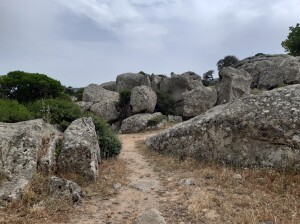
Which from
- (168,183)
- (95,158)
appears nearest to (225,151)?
(168,183)

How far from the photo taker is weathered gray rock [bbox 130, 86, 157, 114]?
28.5 metres

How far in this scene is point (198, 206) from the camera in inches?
354

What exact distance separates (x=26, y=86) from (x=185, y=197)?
1728cm

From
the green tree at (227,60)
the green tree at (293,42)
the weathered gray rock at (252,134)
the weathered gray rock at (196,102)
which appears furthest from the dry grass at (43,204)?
the green tree at (227,60)

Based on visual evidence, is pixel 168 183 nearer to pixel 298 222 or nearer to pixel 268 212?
pixel 268 212

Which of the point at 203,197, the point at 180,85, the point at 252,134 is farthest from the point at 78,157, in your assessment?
the point at 180,85

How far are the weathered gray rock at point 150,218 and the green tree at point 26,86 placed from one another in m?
17.1

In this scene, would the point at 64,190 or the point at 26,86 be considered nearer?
the point at 64,190

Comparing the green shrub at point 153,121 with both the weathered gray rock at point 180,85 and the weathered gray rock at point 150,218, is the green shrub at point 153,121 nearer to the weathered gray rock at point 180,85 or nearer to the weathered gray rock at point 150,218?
the weathered gray rock at point 180,85

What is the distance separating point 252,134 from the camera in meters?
12.5

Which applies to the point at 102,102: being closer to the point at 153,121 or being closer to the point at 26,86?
the point at 153,121

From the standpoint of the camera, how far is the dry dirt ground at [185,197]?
27.4 ft

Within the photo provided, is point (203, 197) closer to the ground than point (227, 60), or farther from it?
closer to the ground

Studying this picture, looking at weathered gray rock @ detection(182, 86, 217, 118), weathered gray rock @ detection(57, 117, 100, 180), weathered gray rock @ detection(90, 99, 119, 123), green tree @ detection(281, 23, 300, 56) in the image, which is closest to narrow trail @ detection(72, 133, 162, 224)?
weathered gray rock @ detection(57, 117, 100, 180)
